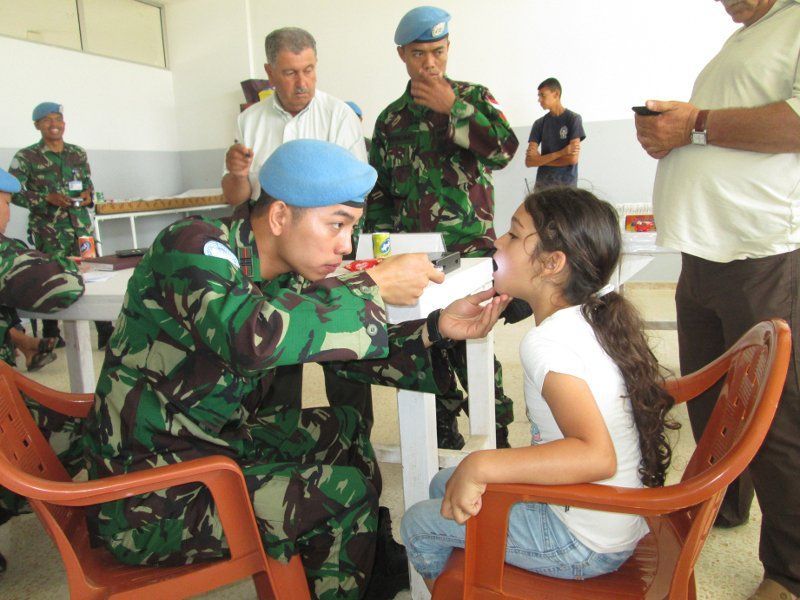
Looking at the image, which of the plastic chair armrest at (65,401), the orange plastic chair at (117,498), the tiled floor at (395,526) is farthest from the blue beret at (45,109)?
the orange plastic chair at (117,498)

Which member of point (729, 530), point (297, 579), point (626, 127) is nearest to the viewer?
point (297, 579)

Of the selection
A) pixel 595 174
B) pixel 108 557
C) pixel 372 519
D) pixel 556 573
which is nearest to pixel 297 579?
pixel 372 519

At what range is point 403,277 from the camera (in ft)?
3.86

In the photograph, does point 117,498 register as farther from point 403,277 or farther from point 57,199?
point 57,199

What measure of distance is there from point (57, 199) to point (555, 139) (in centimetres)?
410

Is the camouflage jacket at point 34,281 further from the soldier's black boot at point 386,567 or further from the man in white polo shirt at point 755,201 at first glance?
the man in white polo shirt at point 755,201

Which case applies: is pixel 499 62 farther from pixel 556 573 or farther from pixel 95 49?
pixel 556 573

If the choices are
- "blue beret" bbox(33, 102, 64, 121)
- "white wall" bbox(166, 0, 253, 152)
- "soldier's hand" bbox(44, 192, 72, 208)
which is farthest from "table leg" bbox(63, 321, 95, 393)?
"white wall" bbox(166, 0, 253, 152)

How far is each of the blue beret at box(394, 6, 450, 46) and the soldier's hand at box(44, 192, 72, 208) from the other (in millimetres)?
3658

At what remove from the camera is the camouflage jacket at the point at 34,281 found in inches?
62.3

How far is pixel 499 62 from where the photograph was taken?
18.4 ft

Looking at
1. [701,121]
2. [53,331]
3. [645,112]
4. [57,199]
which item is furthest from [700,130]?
[57,199]

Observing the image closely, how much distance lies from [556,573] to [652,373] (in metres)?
0.38

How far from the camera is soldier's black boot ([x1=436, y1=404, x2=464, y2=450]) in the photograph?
2.26 meters
